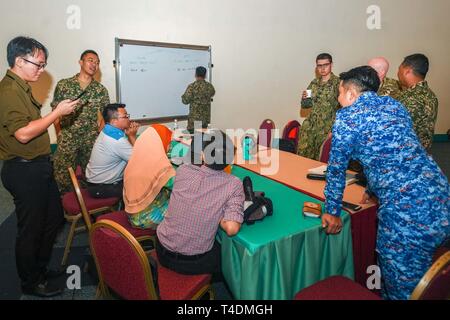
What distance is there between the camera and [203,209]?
1.42 m

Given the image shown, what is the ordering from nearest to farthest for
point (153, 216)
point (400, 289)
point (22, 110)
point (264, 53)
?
point (400, 289) → point (22, 110) → point (153, 216) → point (264, 53)

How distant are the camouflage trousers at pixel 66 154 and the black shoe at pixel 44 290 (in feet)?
4.74

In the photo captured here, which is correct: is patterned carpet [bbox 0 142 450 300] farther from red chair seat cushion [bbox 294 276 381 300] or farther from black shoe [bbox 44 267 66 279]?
red chair seat cushion [bbox 294 276 381 300]

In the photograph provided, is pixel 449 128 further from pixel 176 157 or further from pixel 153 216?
pixel 153 216

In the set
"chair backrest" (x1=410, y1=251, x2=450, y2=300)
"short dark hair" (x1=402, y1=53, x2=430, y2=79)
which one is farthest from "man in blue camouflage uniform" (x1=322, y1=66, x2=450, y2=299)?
"short dark hair" (x1=402, y1=53, x2=430, y2=79)

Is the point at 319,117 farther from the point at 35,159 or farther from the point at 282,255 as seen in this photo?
the point at 35,159

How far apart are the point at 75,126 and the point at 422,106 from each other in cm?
322

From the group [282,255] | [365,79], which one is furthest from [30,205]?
[365,79]

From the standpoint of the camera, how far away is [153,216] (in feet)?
6.24

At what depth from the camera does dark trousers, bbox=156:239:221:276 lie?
1.51m

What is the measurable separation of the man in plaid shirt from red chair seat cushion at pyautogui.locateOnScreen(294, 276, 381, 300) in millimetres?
435

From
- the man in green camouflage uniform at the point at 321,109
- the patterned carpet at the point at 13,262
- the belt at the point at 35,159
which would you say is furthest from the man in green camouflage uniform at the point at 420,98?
the belt at the point at 35,159

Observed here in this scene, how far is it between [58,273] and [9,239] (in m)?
0.89
